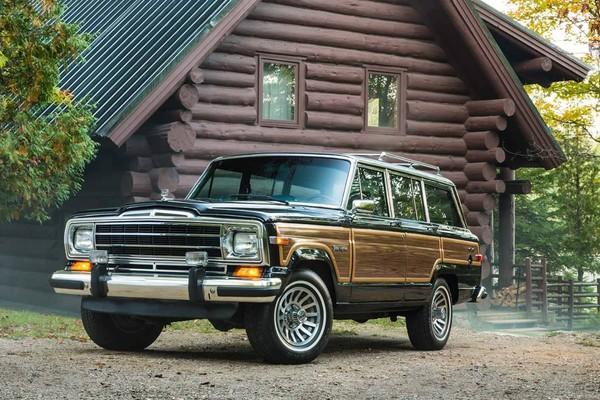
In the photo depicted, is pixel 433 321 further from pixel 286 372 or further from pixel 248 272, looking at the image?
pixel 248 272

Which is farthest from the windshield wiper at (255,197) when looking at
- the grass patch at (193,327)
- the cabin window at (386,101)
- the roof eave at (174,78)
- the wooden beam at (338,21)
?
the cabin window at (386,101)

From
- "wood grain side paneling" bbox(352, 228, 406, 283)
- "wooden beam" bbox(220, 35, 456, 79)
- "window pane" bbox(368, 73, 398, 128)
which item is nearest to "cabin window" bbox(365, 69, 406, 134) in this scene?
"window pane" bbox(368, 73, 398, 128)

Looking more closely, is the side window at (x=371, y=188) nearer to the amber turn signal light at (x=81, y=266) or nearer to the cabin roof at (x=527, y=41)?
the amber turn signal light at (x=81, y=266)

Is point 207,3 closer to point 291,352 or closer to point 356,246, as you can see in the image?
point 356,246

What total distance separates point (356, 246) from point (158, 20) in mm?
10140

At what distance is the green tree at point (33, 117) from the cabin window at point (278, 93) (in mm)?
3807

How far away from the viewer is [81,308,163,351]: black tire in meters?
10.8

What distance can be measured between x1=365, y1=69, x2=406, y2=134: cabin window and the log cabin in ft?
0.09

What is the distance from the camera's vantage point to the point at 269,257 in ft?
31.5

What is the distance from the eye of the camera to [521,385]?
9.19 metres

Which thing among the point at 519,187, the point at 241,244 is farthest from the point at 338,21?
the point at 241,244

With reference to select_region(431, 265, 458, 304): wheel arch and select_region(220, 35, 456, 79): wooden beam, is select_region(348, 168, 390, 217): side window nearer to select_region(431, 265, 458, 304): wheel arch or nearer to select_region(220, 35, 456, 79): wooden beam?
select_region(431, 265, 458, 304): wheel arch

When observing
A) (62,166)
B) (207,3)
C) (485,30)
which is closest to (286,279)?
(62,166)

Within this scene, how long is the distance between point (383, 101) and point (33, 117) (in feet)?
26.0
